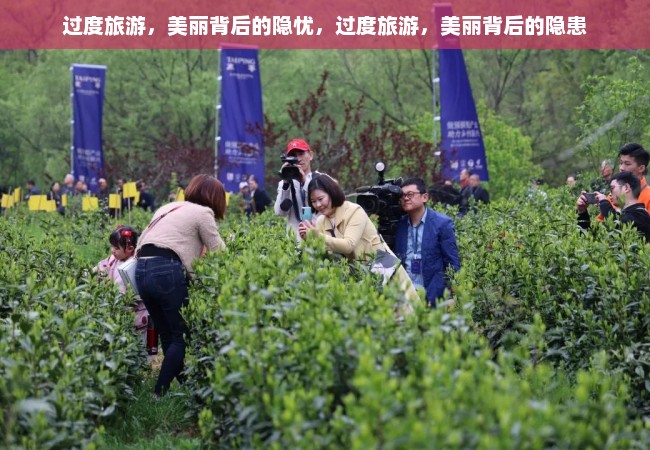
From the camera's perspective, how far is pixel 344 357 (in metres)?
4.64

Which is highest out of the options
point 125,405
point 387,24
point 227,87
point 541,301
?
point 387,24

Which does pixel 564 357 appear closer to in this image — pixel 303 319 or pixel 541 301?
pixel 541 301

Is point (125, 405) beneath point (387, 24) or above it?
beneath

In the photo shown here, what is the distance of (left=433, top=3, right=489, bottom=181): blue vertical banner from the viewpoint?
926 inches

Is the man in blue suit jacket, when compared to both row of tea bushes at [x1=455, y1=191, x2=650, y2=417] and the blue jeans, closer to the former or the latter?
row of tea bushes at [x1=455, y1=191, x2=650, y2=417]

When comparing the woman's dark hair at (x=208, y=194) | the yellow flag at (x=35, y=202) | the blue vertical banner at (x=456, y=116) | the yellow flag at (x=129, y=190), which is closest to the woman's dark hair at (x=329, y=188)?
the woman's dark hair at (x=208, y=194)

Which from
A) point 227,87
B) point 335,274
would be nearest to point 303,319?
point 335,274

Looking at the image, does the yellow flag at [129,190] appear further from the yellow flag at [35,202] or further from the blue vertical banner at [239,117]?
the blue vertical banner at [239,117]

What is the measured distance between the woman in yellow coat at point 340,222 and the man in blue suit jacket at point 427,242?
56cm

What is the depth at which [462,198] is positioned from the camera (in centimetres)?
1947

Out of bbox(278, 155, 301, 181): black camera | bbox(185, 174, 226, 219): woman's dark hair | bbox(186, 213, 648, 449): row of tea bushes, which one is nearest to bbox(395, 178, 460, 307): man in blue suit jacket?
bbox(278, 155, 301, 181): black camera

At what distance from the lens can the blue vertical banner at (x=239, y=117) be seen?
2758 centimetres

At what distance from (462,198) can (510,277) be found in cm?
1120

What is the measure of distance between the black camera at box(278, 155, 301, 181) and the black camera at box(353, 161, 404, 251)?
0.65 meters
